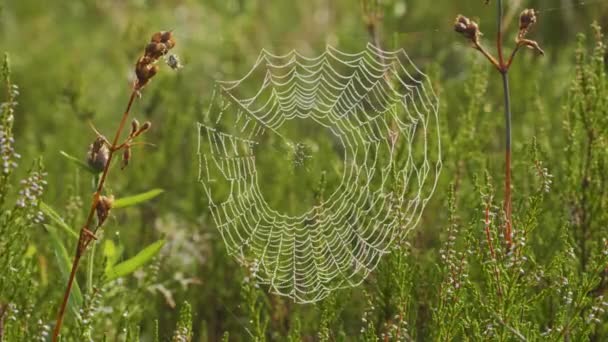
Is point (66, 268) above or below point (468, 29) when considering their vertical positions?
below

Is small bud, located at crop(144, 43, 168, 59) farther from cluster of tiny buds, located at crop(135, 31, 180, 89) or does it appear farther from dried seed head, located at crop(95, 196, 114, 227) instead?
dried seed head, located at crop(95, 196, 114, 227)

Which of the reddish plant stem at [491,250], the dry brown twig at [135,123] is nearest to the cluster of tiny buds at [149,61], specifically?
the dry brown twig at [135,123]

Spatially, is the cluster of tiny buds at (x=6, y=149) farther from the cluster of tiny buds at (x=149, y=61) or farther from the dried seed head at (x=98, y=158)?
the cluster of tiny buds at (x=149, y=61)

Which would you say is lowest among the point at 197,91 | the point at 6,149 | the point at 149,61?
the point at 6,149

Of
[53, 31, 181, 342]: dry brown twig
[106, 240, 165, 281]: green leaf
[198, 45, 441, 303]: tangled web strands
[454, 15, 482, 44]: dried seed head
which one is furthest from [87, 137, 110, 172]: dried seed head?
[454, 15, 482, 44]: dried seed head

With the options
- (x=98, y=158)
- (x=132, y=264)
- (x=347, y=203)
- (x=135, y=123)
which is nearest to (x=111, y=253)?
(x=132, y=264)

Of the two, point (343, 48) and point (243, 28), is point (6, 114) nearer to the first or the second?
point (343, 48)

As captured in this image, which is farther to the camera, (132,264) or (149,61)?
(132,264)

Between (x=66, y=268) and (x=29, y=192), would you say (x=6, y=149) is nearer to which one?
(x=29, y=192)

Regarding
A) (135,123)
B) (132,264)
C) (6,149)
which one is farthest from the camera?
(132,264)
